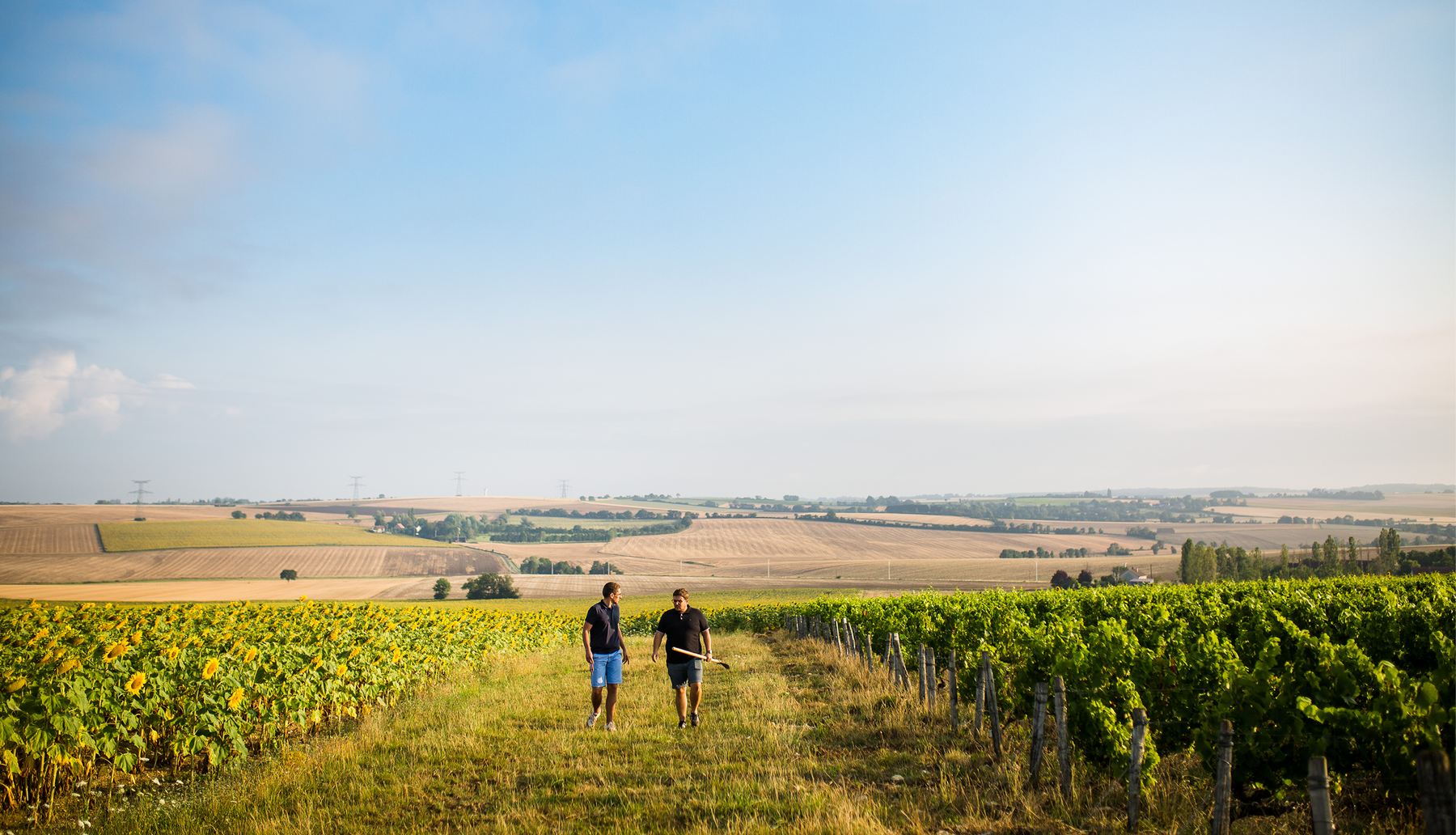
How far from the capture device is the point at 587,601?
261 ft

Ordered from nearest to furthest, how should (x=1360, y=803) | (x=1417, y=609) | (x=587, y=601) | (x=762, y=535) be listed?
(x=1360, y=803) → (x=1417, y=609) → (x=587, y=601) → (x=762, y=535)

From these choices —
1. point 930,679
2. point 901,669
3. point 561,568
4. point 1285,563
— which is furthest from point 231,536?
point 1285,563

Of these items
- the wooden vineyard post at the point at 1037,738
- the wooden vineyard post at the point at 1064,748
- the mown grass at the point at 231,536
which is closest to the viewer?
the wooden vineyard post at the point at 1064,748

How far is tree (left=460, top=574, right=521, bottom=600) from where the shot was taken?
287ft

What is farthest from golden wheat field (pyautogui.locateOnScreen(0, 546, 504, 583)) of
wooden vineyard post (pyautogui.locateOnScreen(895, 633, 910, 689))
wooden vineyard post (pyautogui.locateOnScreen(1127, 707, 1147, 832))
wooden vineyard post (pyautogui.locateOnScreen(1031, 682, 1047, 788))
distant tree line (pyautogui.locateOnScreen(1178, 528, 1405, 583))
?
wooden vineyard post (pyautogui.locateOnScreen(1127, 707, 1147, 832))

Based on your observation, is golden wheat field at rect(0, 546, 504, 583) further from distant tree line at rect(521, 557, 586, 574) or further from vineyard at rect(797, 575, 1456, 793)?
vineyard at rect(797, 575, 1456, 793)

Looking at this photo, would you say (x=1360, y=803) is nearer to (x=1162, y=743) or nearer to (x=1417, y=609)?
(x=1162, y=743)

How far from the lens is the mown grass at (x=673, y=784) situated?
22.9 feet

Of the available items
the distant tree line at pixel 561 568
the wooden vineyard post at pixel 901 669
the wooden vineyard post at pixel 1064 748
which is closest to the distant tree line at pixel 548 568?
the distant tree line at pixel 561 568

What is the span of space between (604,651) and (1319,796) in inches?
344

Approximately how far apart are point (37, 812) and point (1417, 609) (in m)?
19.9

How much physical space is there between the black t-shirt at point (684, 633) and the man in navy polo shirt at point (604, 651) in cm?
76

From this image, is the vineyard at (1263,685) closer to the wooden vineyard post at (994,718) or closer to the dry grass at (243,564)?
the wooden vineyard post at (994,718)

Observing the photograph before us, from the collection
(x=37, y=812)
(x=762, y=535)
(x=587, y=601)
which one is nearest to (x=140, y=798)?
(x=37, y=812)
